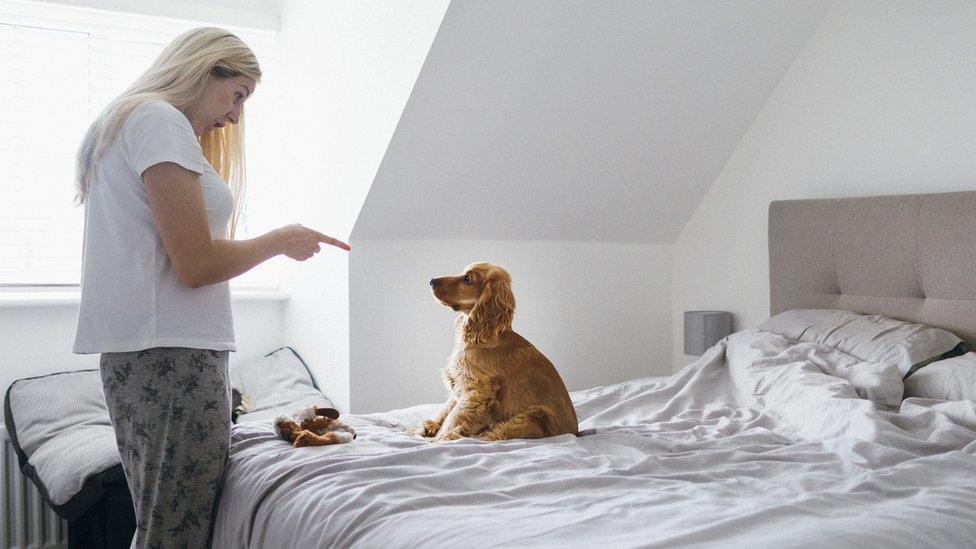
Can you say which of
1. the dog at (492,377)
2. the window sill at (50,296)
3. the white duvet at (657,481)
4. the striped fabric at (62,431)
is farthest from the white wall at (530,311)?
the dog at (492,377)

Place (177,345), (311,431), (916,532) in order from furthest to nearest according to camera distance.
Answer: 1. (311,431)
2. (177,345)
3. (916,532)

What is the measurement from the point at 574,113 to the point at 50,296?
6.33 feet

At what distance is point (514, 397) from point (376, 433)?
35 cm

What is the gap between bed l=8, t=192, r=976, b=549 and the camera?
1.30 m

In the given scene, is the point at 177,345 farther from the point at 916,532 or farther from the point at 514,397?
the point at 916,532

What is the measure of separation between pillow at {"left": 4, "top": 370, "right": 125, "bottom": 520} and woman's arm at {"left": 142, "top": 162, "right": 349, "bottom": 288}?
0.99m

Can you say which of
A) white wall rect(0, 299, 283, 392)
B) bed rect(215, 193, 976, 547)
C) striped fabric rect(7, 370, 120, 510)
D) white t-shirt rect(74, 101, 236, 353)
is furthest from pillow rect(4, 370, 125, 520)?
white t-shirt rect(74, 101, 236, 353)

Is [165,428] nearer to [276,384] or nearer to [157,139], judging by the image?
[157,139]

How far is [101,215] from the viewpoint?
1466 mm

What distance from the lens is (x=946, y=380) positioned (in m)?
2.12

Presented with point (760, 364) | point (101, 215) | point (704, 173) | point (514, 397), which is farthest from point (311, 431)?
point (704, 173)

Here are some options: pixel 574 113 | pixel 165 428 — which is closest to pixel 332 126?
pixel 574 113

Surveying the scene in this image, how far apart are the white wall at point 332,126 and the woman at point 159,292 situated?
1077mm

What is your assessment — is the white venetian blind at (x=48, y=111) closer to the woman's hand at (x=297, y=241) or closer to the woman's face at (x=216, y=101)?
the woman's face at (x=216, y=101)
